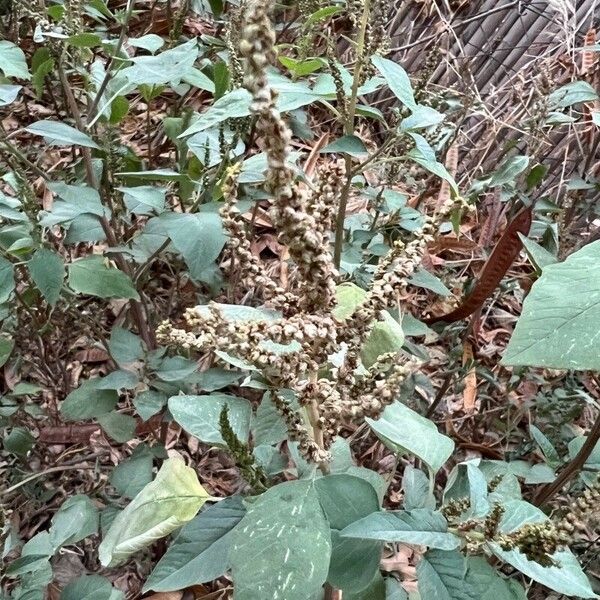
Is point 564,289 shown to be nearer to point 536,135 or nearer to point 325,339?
point 325,339

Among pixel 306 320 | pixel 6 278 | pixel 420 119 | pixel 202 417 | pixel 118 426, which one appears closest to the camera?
pixel 306 320

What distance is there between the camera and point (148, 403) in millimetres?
914

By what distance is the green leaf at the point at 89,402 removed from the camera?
0.97 metres

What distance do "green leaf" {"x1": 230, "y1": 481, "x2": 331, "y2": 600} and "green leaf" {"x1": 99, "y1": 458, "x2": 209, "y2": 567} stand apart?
14 centimetres

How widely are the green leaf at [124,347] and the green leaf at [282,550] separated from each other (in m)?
0.50

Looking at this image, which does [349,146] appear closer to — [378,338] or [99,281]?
[378,338]

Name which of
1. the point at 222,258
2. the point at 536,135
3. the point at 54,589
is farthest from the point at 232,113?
the point at 222,258

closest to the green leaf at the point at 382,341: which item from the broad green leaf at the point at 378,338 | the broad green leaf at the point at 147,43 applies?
the broad green leaf at the point at 378,338

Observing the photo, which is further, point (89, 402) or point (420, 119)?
point (89, 402)

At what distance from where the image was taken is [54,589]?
1014mm

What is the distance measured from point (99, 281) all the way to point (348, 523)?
54cm

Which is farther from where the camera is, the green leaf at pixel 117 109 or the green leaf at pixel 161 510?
the green leaf at pixel 117 109

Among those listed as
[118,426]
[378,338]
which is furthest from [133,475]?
[378,338]

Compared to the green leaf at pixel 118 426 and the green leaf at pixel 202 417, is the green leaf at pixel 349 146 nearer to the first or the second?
the green leaf at pixel 202 417
